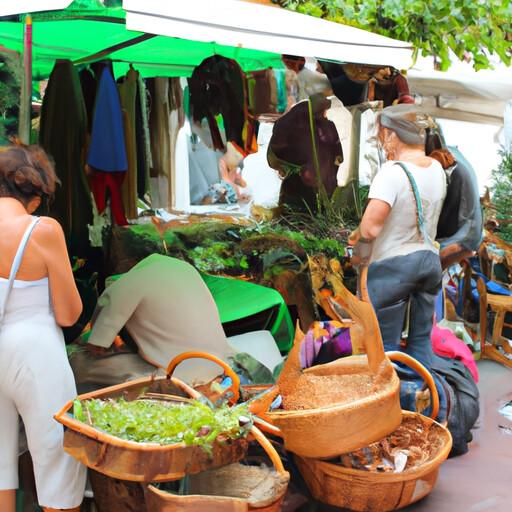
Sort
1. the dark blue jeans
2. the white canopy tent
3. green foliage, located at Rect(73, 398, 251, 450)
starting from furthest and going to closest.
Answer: the white canopy tent
the dark blue jeans
green foliage, located at Rect(73, 398, 251, 450)

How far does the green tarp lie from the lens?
448cm

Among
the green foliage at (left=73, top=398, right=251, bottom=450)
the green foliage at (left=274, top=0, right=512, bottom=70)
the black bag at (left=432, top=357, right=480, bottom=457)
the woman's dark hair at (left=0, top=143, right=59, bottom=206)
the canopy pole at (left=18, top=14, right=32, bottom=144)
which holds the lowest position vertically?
the black bag at (left=432, top=357, right=480, bottom=457)

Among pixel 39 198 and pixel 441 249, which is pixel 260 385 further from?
pixel 441 249

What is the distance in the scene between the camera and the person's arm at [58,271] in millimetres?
3385

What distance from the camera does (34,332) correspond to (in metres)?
3.40

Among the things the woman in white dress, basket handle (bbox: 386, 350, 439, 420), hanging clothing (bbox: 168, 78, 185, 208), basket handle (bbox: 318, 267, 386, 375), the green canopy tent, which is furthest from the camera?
hanging clothing (bbox: 168, 78, 185, 208)

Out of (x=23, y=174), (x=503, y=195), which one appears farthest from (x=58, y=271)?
(x=503, y=195)

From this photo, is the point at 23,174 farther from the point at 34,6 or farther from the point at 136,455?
the point at 136,455

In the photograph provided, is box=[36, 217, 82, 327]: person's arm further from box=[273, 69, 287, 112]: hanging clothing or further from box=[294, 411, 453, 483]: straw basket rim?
box=[273, 69, 287, 112]: hanging clothing

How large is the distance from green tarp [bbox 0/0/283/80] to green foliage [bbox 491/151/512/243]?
136 inches

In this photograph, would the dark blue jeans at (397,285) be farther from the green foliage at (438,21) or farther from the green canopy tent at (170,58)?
the green foliage at (438,21)

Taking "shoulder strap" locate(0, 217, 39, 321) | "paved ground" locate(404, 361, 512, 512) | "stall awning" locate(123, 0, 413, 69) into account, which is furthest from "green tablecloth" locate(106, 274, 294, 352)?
"stall awning" locate(123, 0, 413, 69)

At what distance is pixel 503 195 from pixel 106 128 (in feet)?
14.1

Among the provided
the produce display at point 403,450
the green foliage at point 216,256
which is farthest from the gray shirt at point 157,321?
the produce display at point 403,450
